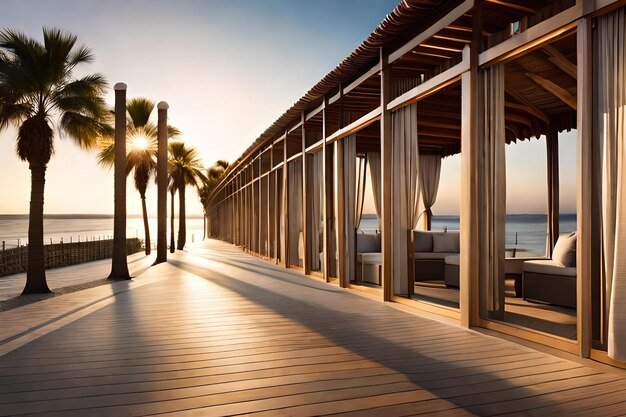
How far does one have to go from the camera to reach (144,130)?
17406mm

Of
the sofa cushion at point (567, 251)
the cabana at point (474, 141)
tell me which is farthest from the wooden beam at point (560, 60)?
the sofa cushion at point (567, 251)

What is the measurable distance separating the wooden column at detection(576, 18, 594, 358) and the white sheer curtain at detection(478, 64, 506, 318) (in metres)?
0.85

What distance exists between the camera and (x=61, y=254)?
66.5ft

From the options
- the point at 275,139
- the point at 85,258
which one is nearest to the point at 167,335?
the point at 275,139

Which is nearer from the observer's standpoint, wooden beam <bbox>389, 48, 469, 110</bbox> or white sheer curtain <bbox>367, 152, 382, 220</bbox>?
wooden beam <bbox>389, 48, 469, 110</bbox>

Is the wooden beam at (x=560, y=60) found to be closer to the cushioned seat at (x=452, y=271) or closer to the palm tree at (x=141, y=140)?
the cushioned seat at (x=452, y=271)

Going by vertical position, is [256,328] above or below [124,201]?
below

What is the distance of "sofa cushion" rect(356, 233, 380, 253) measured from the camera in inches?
323

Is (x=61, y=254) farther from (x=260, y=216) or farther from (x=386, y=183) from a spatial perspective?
(x=386, y=183)

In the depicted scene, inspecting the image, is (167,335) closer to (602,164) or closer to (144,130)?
(602,164)

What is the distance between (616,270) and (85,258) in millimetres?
23537

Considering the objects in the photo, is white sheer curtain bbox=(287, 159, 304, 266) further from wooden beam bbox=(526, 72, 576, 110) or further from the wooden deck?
the wooden deck

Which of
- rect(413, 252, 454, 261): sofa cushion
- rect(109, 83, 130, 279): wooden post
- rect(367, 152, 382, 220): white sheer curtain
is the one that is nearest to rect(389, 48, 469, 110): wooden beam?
rect(413, 252, 454, 261): sofa cushion

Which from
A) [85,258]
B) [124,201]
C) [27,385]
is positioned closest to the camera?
[27,385]
